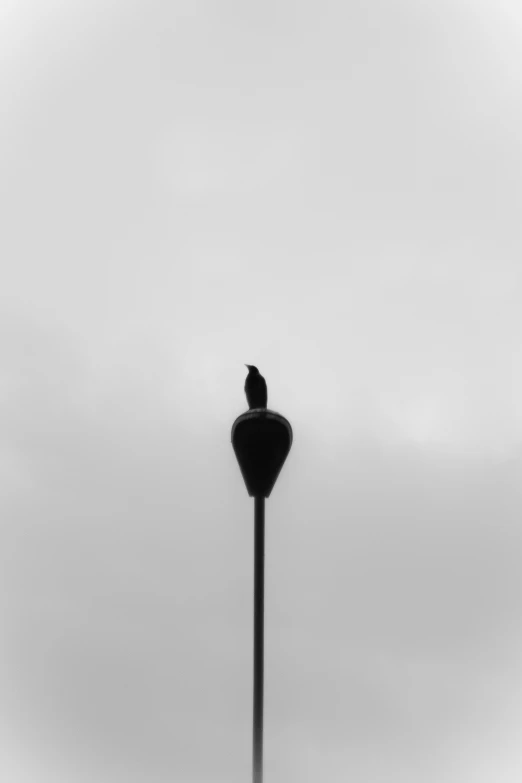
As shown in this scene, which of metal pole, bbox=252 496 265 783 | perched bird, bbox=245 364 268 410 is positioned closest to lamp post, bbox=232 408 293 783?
metal pole, bbox=252 496 265 783

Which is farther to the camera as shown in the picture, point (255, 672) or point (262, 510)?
point (262, 510)

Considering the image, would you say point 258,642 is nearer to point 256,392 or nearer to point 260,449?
point 260,449

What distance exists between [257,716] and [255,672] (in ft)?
1.46

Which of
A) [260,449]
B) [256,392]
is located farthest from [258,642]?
[256,392]

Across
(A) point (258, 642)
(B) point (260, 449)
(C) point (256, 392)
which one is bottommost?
(A) point (258, 642)

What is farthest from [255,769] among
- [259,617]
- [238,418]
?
[238,418]

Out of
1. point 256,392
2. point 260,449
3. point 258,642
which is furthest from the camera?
point 256,392

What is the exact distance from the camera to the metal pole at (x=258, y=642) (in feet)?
30.3

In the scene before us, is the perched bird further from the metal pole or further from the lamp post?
the metal pole

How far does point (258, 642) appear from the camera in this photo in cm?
955

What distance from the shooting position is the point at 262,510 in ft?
34.4

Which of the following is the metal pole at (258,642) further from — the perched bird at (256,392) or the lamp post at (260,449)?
the perched bird at (256,392)

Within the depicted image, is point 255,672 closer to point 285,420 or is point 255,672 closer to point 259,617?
point 259,617

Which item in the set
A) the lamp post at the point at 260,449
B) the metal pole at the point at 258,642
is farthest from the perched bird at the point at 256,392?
the metal pole at the point at 258,642
